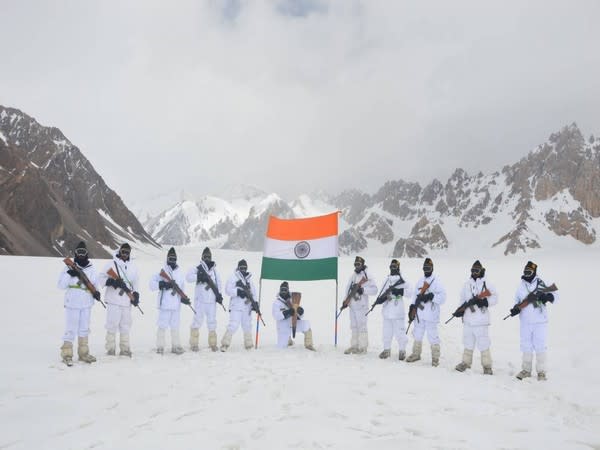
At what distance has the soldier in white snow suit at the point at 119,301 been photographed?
10312 millimetres

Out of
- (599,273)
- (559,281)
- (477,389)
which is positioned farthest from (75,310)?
(599,273)

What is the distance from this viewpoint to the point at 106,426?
17.3 feet

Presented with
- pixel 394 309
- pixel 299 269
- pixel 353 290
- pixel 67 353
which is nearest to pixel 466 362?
pixel 394 309

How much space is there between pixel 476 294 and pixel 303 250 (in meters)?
5.80

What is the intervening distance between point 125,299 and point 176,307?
1.40 metres

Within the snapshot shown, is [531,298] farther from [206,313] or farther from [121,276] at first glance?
[121,276]

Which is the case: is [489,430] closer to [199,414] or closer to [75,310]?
[199,414]

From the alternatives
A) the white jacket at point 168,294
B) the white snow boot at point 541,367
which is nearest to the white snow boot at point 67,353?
the white jacket at point 168,294

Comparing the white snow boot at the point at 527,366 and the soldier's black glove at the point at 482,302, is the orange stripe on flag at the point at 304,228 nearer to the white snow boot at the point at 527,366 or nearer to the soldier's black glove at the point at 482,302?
the soldier's black glove at the point at 482,302

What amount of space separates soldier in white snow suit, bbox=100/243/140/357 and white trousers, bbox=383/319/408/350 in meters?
6.85

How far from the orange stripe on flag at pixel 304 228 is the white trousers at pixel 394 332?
3.54m

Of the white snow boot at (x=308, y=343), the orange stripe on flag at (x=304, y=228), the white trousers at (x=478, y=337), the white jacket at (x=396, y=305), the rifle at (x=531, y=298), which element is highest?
the orange stripe on flag at (x=304, y=228)

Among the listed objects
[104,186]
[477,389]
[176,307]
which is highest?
[104,186]

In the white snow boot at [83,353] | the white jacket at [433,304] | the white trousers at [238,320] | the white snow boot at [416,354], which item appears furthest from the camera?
the white trousers at [238,320]
